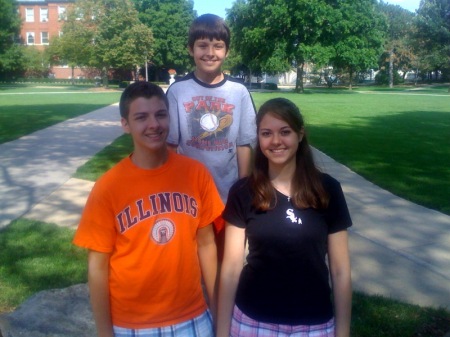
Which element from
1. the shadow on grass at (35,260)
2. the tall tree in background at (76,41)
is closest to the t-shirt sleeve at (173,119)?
the shadow on grass at (35,260)

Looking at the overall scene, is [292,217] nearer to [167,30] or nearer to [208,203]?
[208,203]

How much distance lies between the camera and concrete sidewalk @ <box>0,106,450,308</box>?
4.46 meters

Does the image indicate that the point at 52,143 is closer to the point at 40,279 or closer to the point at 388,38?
the point at 40,279

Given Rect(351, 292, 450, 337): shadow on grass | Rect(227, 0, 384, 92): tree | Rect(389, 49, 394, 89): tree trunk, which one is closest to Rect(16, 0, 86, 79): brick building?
Rect(227, 0, 384, 92): tree

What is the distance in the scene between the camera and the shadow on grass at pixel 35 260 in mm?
4316

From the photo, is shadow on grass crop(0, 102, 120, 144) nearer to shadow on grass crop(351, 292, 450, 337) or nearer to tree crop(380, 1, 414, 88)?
shadow on grass crop(351, 292, 450, 337)

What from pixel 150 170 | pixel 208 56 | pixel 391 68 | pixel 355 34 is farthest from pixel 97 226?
pixel 391 68

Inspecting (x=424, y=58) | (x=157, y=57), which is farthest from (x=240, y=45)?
(x=424, y=58)

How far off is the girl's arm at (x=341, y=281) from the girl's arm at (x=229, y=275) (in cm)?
37

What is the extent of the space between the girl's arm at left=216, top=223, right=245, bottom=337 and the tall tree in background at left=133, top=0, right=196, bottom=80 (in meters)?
66.0

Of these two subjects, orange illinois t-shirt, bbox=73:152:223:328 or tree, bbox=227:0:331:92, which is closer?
orange illinois t-shirt, bbox=73:152:223:328

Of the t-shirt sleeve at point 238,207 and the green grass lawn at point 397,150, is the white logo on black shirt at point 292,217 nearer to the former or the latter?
the t-shirt sleeve at point 238,207

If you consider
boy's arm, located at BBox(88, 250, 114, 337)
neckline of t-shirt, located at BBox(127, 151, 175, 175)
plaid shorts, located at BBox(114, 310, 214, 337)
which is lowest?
plaid shorts, located at BBox(114, 310, 214, 337)

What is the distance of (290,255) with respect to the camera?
2.21m
